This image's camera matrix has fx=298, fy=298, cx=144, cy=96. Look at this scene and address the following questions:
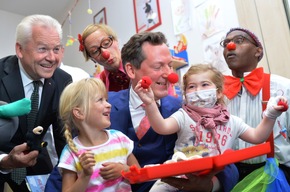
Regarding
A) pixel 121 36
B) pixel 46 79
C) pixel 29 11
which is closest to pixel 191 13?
pixel 121 36

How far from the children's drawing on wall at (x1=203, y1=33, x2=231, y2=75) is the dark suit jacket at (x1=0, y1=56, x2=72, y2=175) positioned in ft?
3.98

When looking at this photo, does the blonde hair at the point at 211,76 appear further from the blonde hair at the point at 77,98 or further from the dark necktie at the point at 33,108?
the dark necktie at the point at 33,108

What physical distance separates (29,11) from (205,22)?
3035mm

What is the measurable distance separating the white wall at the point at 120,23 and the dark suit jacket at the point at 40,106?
1.34 m

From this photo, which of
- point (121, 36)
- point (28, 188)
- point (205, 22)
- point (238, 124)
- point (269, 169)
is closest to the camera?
point (269, 169)

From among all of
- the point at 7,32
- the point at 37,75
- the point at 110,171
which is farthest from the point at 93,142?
the point at 7,32

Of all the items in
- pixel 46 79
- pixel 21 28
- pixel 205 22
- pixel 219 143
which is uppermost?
pixel 205 22

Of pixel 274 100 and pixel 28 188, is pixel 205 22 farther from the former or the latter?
pixel 28 188

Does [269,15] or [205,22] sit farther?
[205,22]

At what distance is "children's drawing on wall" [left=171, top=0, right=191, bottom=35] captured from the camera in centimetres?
259

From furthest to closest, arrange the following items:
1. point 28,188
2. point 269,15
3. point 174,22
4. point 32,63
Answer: point 174,22
point 269,15
point 32,63
point 28,188

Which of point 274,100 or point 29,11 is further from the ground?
point 29,11

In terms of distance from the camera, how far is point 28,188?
4.39 ft

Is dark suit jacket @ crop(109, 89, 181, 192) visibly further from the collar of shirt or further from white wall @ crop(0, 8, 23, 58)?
white wall @ crop(0, 8, 23, 58)
